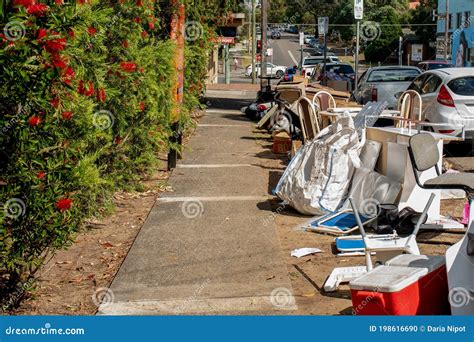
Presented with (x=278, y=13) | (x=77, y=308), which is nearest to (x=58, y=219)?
(x=77, y=308)

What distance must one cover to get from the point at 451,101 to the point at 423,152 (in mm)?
8653

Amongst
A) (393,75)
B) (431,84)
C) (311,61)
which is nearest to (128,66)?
(431,84)

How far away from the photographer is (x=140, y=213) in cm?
955

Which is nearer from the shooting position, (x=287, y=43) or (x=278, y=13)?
(x=278, y=13)

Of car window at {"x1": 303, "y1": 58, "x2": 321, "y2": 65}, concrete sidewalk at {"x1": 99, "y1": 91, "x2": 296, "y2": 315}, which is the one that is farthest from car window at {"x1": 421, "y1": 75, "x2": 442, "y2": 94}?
car window at {"x1": 303, "y1": 58, "x2": 321, "y2": 65}

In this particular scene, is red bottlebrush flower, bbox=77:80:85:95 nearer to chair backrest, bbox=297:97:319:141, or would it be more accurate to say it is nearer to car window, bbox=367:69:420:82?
chair backrest, bbox=297:97:319:141

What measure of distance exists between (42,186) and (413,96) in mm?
6767

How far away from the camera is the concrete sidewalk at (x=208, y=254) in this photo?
6.16 metres

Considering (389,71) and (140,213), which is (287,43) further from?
(140,213)

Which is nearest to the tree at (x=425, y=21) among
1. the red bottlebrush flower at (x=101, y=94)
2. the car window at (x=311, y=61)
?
the car window at (x=311, y=61)

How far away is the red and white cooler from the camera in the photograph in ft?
15.9

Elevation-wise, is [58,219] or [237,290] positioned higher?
[58,219]

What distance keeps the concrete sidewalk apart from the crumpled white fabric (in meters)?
0.41

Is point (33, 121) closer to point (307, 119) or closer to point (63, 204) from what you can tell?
point (63, 204)
